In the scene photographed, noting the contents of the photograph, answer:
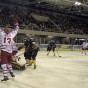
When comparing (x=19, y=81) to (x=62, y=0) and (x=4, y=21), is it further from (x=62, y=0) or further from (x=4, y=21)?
(x=62, y=0)

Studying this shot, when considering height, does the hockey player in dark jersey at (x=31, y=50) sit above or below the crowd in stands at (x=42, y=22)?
below

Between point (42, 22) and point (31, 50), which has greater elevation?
point (42, 22)

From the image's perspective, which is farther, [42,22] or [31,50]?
[42,22]

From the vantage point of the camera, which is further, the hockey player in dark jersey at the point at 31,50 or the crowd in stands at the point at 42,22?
the crowd in stands at the point at 42,22

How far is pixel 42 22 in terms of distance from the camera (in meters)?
36.6

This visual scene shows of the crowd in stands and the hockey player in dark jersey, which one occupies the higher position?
the crowd in stands

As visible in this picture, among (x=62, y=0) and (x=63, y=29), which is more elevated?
(x=62, y=0)

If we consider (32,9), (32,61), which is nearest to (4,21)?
(32,9)

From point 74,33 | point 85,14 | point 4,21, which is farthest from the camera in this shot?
point 85,14

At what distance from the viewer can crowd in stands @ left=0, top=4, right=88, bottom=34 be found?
32.2 m

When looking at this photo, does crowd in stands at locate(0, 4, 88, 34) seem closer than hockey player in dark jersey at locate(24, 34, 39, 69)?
No

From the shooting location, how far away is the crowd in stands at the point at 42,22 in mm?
32188

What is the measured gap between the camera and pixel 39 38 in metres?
32.2

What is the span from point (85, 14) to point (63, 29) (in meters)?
5.90
